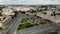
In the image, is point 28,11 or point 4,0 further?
point 28,11

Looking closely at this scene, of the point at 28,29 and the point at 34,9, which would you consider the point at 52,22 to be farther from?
the point at 34,9

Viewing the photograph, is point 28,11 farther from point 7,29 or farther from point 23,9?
point 7,29

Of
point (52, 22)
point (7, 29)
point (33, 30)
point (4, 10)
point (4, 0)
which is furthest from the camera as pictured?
point (4, 10)

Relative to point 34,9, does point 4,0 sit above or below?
above

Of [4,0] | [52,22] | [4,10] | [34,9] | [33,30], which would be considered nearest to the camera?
[4,0]

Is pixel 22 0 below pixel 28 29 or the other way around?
the other way around

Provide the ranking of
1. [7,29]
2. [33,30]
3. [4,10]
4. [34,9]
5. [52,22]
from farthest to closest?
[34,9], [4,10], [52,22], [7,29], [33,30]

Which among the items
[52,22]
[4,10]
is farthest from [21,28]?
[4,10]

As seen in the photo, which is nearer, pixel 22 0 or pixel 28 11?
pixel 22 0

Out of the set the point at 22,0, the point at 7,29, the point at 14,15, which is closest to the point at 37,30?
the point at 7,29
